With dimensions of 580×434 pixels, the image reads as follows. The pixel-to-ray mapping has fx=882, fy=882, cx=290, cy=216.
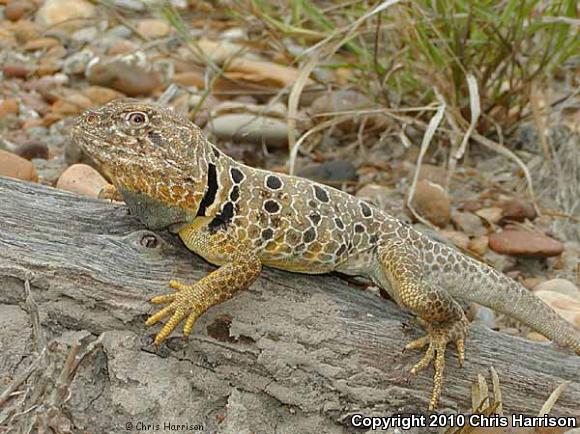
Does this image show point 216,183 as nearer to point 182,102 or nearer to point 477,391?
point 477,391

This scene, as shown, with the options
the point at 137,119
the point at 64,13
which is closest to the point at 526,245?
the point at 137,119

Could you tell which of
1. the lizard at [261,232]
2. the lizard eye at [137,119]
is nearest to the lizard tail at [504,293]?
the lizard at [261,232]

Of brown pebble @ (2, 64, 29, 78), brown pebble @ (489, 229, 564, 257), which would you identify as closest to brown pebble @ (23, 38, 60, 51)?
brown pebble @ (2, 64, 29, 78)

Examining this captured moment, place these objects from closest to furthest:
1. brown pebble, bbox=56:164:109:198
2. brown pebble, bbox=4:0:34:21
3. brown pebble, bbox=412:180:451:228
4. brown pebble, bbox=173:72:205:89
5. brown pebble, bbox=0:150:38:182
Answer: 1. brown pebble, bbox=0:150:38:182
2. brown pebble, bbox=56:164:109:198
3. brown pebble, bbox=412:180:451:228
4. brown pebble, bbox=173:72:205:89
5. brown pebble, bbox=4:0:34:21

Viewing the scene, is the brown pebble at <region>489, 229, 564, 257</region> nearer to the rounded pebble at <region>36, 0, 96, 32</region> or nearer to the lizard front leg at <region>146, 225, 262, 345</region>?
the lizard front leg at <region>146, 225, 262, 345</region>

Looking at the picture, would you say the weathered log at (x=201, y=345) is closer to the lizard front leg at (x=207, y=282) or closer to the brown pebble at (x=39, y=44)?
the lizard front leg at (x=207, y=282)
